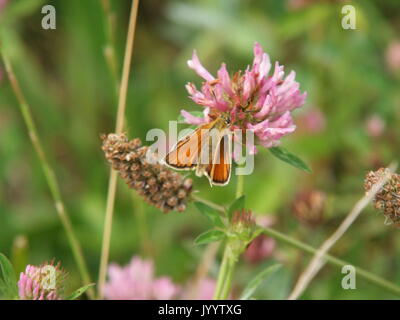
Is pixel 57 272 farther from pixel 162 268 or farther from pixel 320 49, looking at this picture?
pixel 320 49

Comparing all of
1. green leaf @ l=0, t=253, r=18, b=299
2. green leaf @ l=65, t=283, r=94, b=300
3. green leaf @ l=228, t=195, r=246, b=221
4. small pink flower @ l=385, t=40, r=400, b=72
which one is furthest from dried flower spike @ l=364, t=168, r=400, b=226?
small pink flower @ l=385, t=40, r=400, b=72

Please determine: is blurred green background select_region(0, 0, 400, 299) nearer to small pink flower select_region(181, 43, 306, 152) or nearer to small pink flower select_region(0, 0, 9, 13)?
small pink flower select_region(0, 0, 9, 13)

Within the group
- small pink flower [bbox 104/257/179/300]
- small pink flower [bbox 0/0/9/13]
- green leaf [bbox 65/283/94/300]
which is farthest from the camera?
small pink flower [bbox 0/0/9/13]

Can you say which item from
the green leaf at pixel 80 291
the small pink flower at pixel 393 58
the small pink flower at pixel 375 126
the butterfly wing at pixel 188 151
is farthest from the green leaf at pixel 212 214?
the small pink flower at pixel 393 58

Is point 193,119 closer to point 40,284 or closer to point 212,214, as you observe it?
point 212,214

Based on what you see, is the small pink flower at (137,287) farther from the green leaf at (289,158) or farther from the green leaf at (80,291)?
the green leaf at (289,158)

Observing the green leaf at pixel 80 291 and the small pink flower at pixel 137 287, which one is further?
the small pink flower at pixel 137 287
